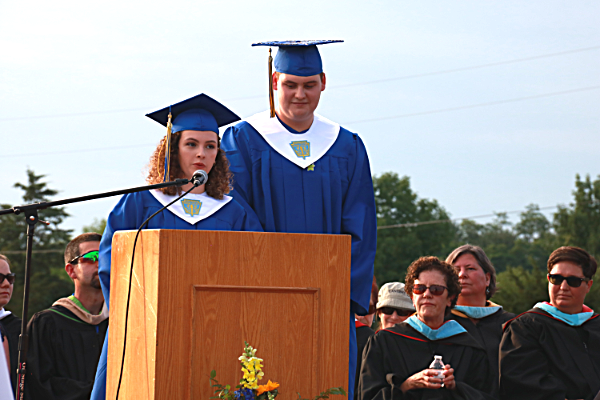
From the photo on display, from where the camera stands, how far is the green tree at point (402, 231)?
47078 millimetres

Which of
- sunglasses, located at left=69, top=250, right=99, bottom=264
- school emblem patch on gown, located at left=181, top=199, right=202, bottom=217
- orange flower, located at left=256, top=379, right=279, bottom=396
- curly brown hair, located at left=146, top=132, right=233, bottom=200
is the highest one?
curly brown hair, located at left=146, top=132, right=233, bottom=200

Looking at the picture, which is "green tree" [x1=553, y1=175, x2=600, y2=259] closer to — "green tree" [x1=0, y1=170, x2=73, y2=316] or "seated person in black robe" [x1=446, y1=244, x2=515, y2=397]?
"green tree" [x1=0, y1=170, x2=73, y2=316]

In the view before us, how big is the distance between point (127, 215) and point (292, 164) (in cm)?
102

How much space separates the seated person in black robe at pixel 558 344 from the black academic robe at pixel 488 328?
21 centimetres

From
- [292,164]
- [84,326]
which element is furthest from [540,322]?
[84,326]

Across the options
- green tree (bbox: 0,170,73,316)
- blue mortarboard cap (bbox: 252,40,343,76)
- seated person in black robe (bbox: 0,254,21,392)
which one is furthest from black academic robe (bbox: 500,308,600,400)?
green tree (bbox: 0,170,73,316)

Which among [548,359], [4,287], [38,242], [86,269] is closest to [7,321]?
[4,287]

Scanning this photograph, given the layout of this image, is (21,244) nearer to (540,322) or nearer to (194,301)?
(540,322)

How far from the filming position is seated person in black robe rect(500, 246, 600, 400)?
19.8 ft

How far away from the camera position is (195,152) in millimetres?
4371

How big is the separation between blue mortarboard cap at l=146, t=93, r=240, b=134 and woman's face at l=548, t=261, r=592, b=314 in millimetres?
3031

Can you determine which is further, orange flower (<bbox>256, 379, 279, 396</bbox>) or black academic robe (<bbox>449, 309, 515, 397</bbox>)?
black academic robe (<bbox>449, 309, 515, 397</bbox>)

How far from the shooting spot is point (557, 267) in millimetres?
6242

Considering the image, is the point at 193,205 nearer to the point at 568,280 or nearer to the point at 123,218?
the point at 123,218
